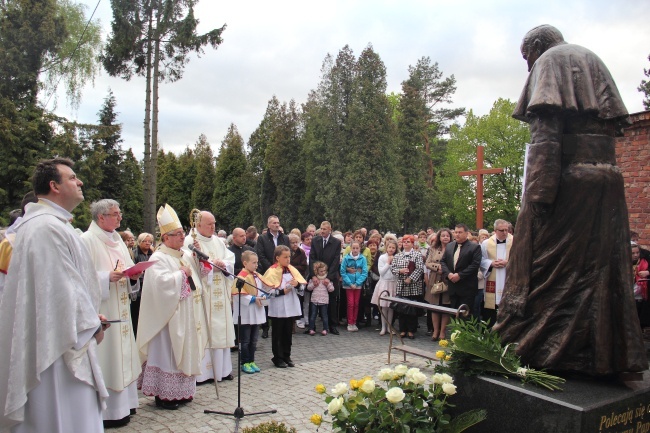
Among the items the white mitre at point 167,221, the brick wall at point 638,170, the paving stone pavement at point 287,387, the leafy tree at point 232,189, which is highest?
the leafy tree at point 232,189

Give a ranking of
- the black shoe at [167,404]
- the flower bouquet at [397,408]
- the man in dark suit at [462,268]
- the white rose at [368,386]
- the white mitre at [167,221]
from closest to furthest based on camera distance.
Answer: the flower bouquet at [397,408] < the white rose at [368,386] < the black shoe at [167,404] < the white mitre at [167,221] < the man in dark suit at [462,268]

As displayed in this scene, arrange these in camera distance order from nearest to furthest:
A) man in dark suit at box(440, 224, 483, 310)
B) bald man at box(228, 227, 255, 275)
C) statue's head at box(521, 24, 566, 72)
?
statue's head at box(521, 24, 566, 72) < man in dark suit at box(440, 224, 483, 310) < bald man at box(228, 227, 255, 275)

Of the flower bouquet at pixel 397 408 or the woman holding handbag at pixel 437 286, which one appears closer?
the flower bouquet at pixel 397 408

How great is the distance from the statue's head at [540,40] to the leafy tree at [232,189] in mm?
44799

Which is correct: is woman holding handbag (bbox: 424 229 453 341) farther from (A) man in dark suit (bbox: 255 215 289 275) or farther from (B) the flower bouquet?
(B) the flower bouquet

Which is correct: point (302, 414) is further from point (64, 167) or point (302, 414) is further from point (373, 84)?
point (373, 84)

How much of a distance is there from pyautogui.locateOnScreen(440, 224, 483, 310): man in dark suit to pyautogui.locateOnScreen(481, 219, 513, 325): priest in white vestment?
20cm

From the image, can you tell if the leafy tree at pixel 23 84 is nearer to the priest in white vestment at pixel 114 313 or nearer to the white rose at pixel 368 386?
the priest in white vestment at pixel 114 313

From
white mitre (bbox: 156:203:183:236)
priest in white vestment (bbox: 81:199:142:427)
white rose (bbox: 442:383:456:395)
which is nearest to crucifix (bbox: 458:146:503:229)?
white mitre (bbox: 156:203:183:236)

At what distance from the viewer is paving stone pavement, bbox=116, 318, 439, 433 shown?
5168mm

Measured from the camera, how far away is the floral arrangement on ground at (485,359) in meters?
3.24

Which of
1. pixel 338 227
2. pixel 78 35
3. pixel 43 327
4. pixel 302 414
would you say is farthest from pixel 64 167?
pixel 338 227

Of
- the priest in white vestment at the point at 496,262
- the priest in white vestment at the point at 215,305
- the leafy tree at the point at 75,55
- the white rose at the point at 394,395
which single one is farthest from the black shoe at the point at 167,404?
the leafy tree at the point at 75,55

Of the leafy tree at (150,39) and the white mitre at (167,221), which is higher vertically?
the leafy tree at (150,39)
